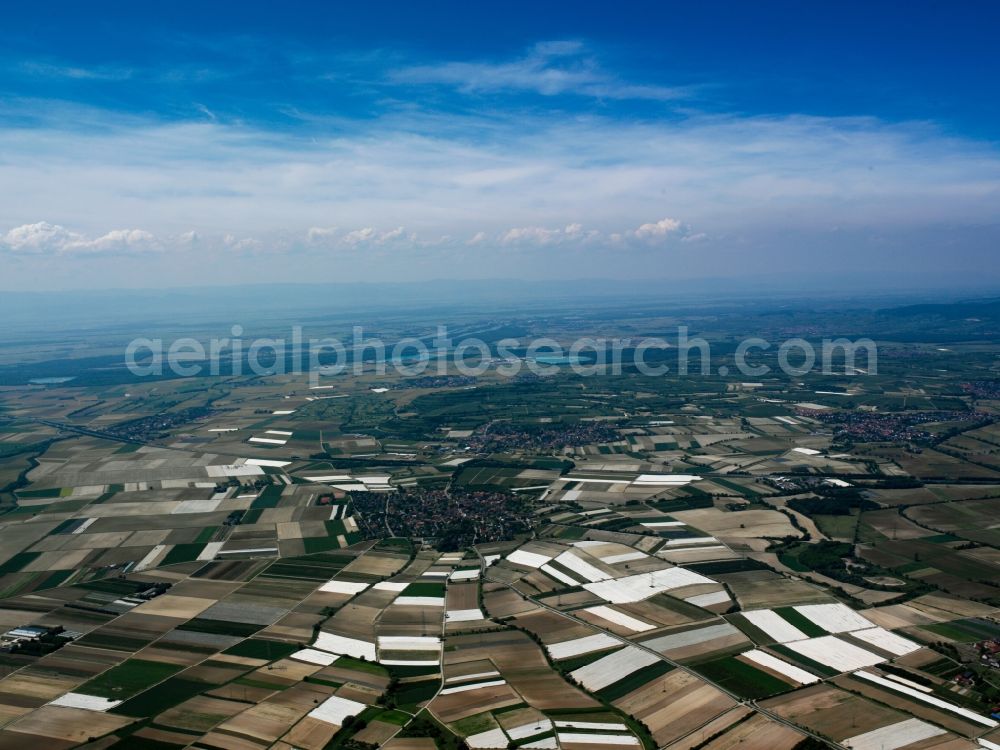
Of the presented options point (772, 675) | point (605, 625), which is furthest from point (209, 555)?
point (772, 675)

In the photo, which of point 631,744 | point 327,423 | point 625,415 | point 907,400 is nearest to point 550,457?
point 625,415

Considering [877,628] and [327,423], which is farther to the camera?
[327,423]

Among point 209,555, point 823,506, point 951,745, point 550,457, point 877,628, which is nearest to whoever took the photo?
point 951,745

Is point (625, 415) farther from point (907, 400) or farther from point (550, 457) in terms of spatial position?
point (907, 400)

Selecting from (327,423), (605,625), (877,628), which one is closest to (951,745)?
(877,628)

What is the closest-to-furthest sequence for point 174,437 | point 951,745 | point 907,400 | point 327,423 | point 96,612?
point 951,745 < point 96,612 < point 174,437 < point 327,423 < point 907,400

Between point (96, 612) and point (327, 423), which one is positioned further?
point (327, 423)

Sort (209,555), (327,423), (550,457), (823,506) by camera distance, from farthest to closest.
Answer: (327,423) → (550,457) → (823,506) → (209,555)

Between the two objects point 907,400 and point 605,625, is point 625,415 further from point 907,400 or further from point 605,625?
point 605,625

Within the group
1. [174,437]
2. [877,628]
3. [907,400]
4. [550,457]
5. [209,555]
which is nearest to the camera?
[877,628]
